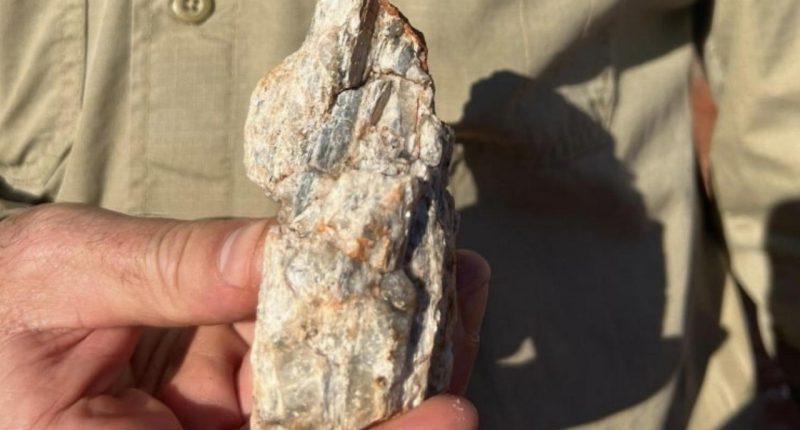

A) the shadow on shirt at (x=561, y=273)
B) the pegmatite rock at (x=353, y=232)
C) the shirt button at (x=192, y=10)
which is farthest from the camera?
the shadow on shirt at (x=561, y=273)

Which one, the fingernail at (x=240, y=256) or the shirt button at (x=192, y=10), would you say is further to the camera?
the shirt button at (x=192, y=10)

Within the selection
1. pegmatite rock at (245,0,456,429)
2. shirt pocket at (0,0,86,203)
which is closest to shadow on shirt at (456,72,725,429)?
pegmatite rock at (245,0,456,429)

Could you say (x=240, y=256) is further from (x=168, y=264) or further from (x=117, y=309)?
(x=117, y=309)

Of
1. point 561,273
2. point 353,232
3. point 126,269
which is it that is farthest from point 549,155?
point 126,269

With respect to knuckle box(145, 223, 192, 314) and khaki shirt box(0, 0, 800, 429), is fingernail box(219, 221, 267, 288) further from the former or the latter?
khaki shirt box(0, 0, 800, 429)

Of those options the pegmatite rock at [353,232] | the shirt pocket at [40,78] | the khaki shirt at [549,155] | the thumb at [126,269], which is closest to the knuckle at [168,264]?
the thumb at [126,269]

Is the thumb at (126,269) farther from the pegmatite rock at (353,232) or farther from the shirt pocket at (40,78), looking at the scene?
the shirt pocket at (40,78)

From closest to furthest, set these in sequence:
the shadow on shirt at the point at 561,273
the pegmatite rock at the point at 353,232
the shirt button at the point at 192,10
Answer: the pegmatite rock at the point at 353,232 < the shirt button at the point at 192,10 < the shadow on shirt at the point at 561,273
